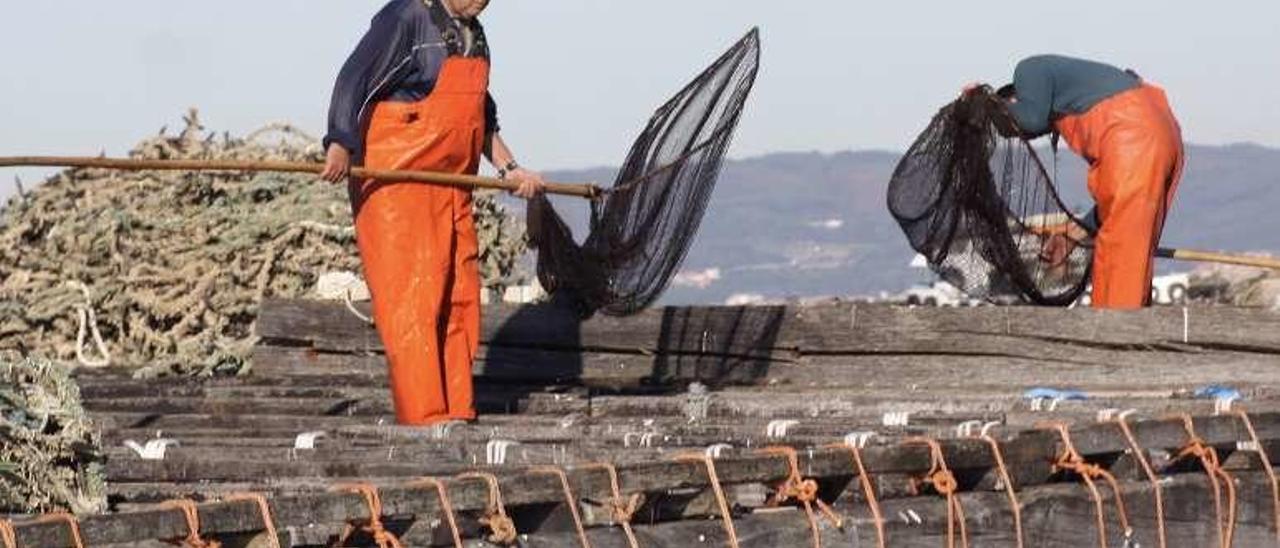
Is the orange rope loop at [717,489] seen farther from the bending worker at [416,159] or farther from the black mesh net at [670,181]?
the black mesh net at [670,181]

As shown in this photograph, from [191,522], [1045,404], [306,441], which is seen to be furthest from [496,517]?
[1045,404]

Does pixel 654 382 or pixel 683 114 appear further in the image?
pixel 654 382

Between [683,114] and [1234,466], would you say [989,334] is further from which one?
[1234,466]

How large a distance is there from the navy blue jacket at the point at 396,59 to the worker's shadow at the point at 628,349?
243 centimetres

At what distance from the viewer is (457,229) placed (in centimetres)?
1042

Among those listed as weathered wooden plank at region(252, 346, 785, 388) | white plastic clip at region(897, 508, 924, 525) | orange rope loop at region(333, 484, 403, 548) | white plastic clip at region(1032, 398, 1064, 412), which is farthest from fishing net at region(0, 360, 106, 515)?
weathered wooden plank at region(252, 346, 785, 388)

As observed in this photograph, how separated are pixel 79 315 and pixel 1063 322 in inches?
221

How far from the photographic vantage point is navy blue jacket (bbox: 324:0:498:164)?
33.1ft

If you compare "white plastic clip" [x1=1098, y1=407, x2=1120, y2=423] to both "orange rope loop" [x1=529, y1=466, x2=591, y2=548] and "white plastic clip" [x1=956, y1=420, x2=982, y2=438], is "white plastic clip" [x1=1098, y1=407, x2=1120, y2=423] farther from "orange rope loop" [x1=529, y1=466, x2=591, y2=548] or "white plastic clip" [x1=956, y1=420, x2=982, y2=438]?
"orange rope loop" [x1=529, y1=466, x2=591, y2=548]

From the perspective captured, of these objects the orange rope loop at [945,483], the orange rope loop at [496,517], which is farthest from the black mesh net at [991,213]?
the orange rope loop at [496,517]

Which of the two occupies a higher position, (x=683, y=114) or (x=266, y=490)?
(x=683, y=114)

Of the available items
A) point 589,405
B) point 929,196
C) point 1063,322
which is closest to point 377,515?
point 589,405

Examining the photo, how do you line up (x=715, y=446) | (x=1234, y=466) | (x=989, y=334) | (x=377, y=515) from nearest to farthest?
(x=377, y=515) < (x=715, y=446) < (x=1234, y=466) < (x=989, y=334)

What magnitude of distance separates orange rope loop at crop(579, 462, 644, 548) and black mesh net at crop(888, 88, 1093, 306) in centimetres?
661
